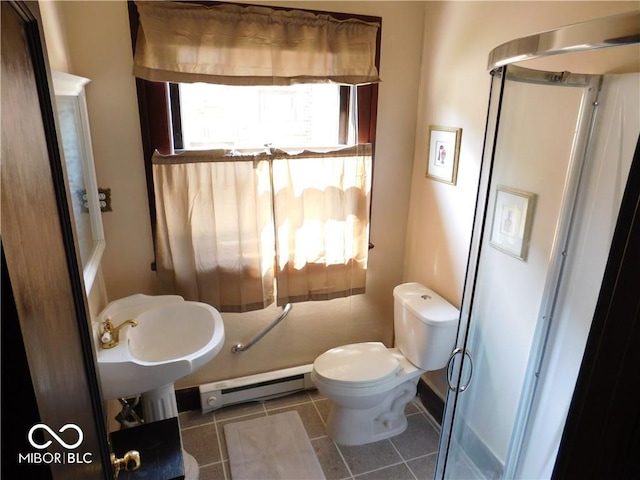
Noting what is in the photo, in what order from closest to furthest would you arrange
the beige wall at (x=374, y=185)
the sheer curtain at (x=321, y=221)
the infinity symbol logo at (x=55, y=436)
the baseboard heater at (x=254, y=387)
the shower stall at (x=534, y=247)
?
the infinity symbol logo at (x=55, y=436), the shower stall at (x=534, y=247), the beige wall at (x=374, y=185), the sheer curtain at (x=321, y=221), the baseboard heater at (x=254, y=387)

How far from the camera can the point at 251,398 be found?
2.55 metres

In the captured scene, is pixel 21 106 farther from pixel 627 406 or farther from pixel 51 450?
pixel 627 406

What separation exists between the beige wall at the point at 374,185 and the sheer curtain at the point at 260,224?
0.14 metres

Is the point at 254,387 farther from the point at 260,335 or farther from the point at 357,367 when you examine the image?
the point at 357,367

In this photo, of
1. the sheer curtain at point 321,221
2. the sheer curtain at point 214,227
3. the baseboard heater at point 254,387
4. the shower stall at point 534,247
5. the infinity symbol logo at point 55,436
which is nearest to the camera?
the infinity symbol logo at point 55,436

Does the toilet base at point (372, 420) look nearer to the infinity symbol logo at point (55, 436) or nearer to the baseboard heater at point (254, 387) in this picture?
the baseboard heater at point (254, 387)

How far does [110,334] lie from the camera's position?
5.66ft

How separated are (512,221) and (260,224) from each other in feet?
3.93

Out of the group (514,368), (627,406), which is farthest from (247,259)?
(627,406)

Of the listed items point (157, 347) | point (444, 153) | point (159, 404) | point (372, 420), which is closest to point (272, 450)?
point (372, 420)

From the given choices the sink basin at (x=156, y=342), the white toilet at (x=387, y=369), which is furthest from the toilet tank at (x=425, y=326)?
the sink basin at (x=156, y=342)

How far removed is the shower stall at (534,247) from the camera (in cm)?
137

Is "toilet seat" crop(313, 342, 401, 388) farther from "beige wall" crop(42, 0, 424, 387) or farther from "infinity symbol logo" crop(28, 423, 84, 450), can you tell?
"infinity symbol logo" crop(28, 423, 84, 450)

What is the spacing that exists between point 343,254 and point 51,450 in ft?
6.40
